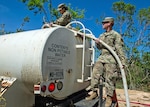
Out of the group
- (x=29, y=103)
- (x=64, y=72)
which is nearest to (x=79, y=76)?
(x=64, y=72)

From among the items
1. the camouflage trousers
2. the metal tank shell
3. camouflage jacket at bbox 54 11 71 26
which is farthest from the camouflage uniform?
camouflage jacket at bbox 54 11 71 26

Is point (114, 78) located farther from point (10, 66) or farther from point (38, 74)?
point (10, 66)

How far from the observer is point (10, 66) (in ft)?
10.8

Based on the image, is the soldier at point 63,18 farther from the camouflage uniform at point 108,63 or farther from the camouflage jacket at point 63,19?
the camouflage uniform at point 108,63

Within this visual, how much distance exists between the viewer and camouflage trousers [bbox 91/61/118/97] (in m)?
3.84

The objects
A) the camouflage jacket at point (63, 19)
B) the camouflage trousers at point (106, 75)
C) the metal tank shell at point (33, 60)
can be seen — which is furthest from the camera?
the camouflage jacket at point (63, 19)

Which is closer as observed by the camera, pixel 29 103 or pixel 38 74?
pixel 38 74

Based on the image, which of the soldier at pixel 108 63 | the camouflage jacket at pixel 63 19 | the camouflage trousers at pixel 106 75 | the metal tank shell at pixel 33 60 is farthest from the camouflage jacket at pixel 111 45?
the camouflage jacket at pixel 63 19

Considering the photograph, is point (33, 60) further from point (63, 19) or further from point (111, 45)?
point (63, 19)

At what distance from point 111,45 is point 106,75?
55cm

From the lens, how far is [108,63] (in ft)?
13.0

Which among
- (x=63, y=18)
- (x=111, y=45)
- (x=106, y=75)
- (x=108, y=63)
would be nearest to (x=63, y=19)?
(x=63, y=18)

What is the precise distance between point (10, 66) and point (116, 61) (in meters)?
1.76

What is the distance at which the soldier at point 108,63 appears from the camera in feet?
12.6
